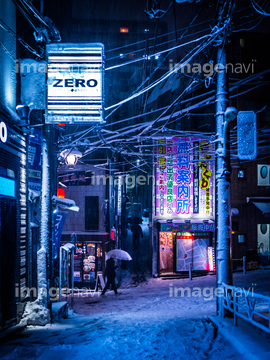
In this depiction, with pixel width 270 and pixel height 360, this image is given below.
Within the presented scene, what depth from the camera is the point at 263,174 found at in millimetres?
23281

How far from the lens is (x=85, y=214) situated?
20.9 meters

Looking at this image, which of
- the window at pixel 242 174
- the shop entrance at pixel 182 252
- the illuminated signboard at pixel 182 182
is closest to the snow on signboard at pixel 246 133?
the illuminated signboard at pixel 182 182

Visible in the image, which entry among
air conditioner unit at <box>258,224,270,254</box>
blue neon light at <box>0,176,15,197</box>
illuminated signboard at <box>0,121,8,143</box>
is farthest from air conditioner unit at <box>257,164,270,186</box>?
illuminated signboard at <box>0,121,8,143</box>

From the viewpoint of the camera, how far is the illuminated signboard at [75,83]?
811 cm

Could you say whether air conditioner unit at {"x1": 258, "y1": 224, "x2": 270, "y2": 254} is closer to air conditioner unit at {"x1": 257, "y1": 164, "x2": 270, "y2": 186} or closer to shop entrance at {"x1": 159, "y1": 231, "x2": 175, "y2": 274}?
air conditioner unit at {"x1": 257, "y1": 164, "x2": 270, "y2": 186}

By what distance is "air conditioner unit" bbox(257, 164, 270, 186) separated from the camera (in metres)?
23.2

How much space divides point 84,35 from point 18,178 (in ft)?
182

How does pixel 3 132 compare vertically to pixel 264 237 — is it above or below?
above

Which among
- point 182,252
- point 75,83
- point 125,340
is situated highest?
point 75,83

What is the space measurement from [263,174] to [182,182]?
7.49m

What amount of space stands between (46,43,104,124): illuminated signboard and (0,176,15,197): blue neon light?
2.18 m

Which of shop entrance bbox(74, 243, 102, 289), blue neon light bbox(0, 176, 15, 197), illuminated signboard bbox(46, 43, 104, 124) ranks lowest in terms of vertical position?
shop entrance bbox(74, 243, 102, 289)

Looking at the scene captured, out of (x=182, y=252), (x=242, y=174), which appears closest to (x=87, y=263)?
(x=182, y=252)

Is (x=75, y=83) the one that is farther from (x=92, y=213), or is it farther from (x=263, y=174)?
(x=263, y=174)
